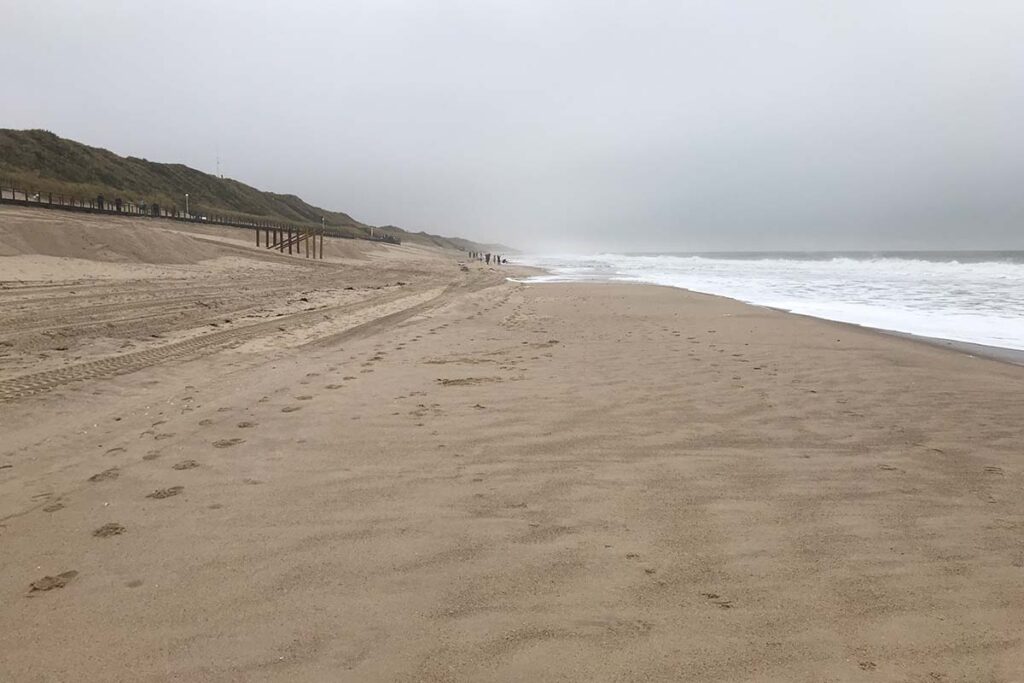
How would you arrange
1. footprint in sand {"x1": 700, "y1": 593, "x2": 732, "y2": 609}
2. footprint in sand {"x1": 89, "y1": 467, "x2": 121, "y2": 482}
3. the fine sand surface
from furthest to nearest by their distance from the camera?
footprint in sand {"x1": 89, "y1": 467, "x2": 121, "y2": 482}, footprint in sand {"x1": 700, "y1": 593, "x2": 732, "y2": 609}, the fine sand surface

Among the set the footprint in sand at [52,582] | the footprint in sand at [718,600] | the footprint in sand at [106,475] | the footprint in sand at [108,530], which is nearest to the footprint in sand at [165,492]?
the footprint in sand at [108,530]

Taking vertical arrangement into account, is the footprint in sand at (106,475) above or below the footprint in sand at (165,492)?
below

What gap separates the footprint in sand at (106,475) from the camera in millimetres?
3599

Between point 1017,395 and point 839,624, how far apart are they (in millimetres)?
5539

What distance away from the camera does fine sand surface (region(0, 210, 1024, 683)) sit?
2.10 meters

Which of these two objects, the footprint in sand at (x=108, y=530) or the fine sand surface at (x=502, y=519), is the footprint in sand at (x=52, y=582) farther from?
the footprint in sand at (x=108, y=530)

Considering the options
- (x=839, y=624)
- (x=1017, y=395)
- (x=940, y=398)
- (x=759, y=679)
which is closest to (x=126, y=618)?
(x=759, y=679)

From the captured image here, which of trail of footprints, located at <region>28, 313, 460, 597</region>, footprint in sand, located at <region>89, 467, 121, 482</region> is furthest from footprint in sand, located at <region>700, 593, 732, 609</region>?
footprint in sand, located at <region>89, 467, 121, 482</region>

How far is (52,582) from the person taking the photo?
249 centimetres

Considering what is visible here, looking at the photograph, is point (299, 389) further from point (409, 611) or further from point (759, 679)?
point (759, 679)

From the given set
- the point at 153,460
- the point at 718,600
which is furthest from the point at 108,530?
the point at 718,600

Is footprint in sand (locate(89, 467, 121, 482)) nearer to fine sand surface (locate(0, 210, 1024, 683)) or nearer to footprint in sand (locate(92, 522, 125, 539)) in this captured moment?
fine sand surface (locate(0, 210, 1024, 683))

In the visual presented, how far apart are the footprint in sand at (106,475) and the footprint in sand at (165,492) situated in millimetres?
451

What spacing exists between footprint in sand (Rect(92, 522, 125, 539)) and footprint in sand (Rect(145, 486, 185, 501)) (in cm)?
32
